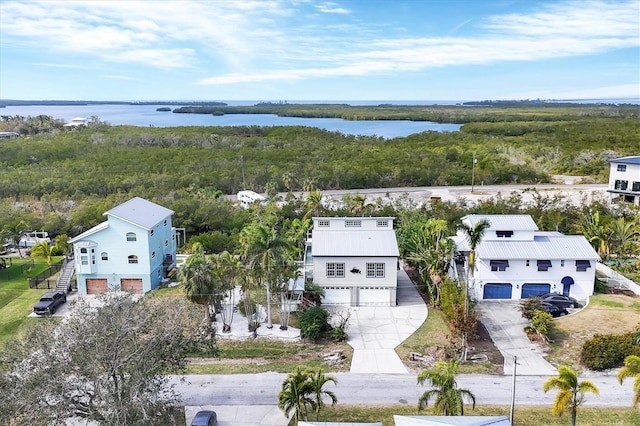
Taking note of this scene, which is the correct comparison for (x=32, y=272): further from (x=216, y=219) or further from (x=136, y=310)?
(x=136, y=310)

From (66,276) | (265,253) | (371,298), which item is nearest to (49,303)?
(66,276)

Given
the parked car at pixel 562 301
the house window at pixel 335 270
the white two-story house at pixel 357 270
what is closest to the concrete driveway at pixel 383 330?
the white two-story house at pixel 357 270

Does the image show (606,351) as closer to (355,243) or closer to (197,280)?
(355,243)

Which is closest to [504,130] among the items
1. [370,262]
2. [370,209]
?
[370,209]

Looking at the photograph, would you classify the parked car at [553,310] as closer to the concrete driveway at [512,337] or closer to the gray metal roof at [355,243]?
the concrete driveway at [512,337]

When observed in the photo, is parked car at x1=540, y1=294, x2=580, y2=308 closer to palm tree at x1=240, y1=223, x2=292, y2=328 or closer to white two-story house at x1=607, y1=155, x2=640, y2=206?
palm tree at x1=240, y1=223, x2=292, y2=328

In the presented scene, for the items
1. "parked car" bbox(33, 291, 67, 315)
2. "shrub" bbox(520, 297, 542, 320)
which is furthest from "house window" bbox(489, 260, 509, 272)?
"parked car" bbox(33, 291, 67, 315)
